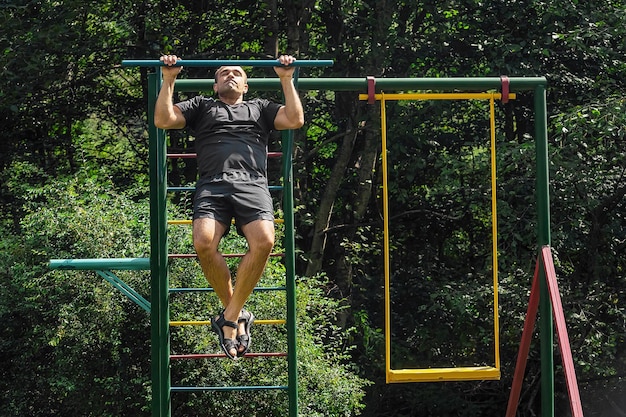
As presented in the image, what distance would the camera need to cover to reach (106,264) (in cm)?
488

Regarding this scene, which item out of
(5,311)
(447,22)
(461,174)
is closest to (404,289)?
(461,174)

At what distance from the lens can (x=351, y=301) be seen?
32.5 feet

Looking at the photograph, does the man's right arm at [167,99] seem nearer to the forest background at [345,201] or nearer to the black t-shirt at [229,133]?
the black t-shirt at [229,133]

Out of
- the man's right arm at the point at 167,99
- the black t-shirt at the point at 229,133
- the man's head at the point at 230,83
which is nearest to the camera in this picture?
the man's right arm at the point at 167,99

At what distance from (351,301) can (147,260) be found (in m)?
5.21

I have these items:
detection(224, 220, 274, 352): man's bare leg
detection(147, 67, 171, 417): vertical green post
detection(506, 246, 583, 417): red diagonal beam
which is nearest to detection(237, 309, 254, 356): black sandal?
detection(224, 220, 274, 352): man's bare leg

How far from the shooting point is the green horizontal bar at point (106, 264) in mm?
4848

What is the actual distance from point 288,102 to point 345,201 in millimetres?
5594

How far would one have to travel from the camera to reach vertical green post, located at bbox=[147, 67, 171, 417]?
15.7 feet

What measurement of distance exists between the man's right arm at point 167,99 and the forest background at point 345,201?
3204 mm

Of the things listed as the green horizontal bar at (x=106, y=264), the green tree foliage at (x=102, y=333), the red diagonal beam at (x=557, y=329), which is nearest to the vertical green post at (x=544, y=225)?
the red diagonal beam at (x=557, y=329)

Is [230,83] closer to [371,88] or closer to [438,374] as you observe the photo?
[371,88]

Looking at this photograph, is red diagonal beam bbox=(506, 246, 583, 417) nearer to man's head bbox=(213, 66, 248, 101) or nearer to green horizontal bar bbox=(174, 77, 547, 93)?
green horizontal bar bbox=(174, 77, 547, 93)

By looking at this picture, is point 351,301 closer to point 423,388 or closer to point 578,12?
point 423,388
